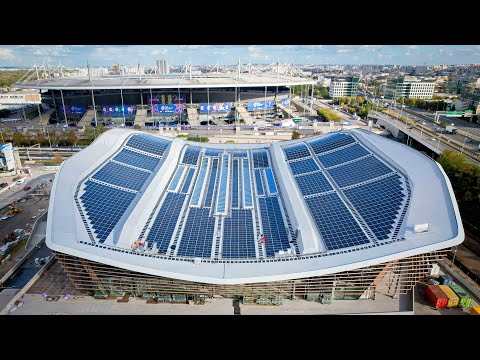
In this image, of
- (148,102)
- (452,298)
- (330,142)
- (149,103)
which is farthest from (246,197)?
(148,102)

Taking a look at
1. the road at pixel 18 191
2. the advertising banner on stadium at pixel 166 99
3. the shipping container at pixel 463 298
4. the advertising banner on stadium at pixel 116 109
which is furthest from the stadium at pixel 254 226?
the advertising banner on stadium at pixel 166 99

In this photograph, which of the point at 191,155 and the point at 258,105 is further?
the point at 258,105

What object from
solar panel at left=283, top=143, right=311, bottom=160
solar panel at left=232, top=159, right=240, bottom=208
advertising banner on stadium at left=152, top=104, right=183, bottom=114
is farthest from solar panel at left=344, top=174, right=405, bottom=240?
advertising banner on stadium at left=152, top=104, right=183, bottom=114

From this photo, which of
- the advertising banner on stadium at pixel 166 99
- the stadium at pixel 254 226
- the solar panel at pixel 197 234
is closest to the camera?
the stadium at pixel 254 226

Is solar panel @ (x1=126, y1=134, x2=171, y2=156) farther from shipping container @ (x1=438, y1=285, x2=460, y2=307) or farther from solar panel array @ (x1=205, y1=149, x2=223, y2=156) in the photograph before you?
shipping container @ (x1=438, y1=285, x2=460, y2=307)

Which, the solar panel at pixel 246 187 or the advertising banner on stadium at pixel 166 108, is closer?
the solar panel at pixel 246 187

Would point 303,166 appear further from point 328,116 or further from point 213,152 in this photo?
point 328,116

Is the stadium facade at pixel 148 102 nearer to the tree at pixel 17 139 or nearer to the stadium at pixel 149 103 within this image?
the stadium at pixel 149 103
